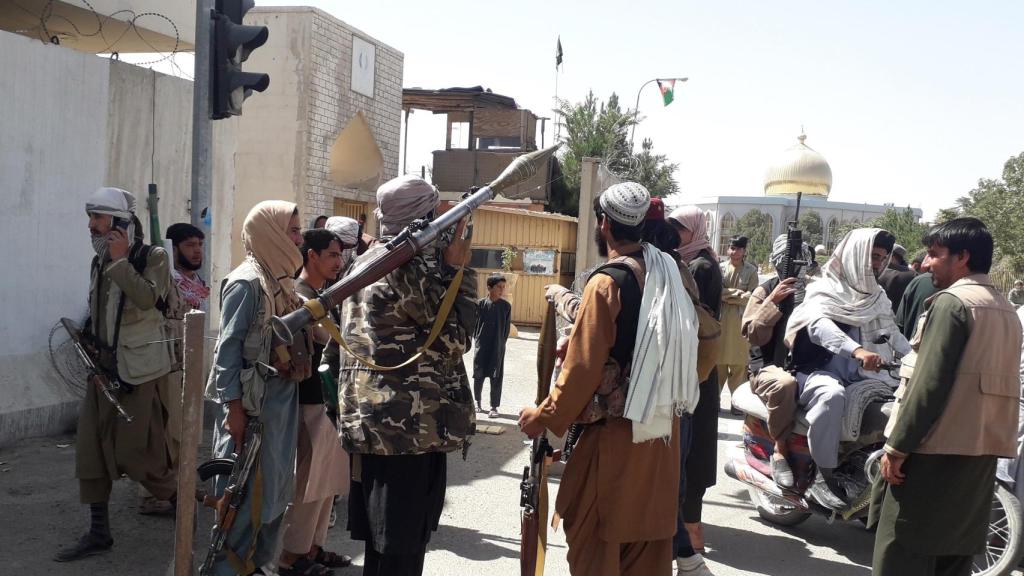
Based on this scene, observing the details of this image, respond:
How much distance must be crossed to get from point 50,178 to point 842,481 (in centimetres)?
661

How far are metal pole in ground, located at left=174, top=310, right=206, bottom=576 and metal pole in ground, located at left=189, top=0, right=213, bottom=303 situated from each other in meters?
1.69

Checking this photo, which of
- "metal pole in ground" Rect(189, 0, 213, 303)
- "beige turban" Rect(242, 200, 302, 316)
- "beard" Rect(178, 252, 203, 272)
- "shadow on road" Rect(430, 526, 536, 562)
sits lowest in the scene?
"shadow on road" Rect(430, 526, 536, 562)

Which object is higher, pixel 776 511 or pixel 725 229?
pixel 725 229

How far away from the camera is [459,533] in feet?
16.1

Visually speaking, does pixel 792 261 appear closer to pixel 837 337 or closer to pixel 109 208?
pixel 837 337

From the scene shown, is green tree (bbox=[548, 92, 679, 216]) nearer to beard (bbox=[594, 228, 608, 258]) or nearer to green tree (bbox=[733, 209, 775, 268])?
green tree (bbox=[733, 209, 775, 268])

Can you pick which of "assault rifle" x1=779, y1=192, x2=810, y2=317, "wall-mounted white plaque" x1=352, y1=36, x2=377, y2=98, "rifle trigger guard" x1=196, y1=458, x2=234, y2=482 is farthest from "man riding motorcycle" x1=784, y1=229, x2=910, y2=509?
"wall-mounted white plaque" x1=352, y1=36, x2=377, y2=98

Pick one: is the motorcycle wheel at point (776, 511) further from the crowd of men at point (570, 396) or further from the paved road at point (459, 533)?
the crowd of men at point (570, 396)

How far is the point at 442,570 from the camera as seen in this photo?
4.32 meters

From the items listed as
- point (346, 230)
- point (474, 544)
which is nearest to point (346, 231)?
point (346, 230)

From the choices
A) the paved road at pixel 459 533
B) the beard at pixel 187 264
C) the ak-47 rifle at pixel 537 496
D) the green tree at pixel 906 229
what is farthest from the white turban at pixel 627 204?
the green tree at pixel 906 229

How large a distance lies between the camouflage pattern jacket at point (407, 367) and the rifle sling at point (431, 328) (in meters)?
0.03

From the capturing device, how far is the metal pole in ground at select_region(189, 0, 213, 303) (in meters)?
4.39

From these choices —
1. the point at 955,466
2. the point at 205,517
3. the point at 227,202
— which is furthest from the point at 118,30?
the point at 955,466
